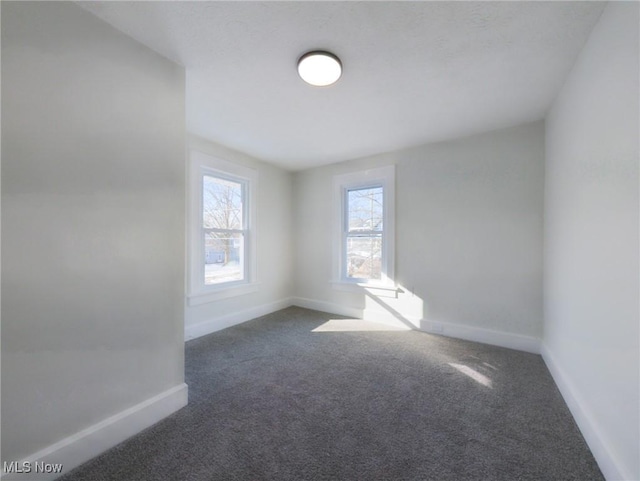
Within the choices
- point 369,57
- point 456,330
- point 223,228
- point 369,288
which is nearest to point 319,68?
point 369,57

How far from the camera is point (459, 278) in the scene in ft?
10.2

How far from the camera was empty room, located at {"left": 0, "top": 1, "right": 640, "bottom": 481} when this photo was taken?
1220 millimetres

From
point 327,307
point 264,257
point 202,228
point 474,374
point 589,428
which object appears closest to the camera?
point 589,428

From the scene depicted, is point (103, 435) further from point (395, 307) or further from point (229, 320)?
point (395, 307)

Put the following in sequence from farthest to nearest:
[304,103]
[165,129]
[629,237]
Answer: [304,103]
[165,129]
[629,237]

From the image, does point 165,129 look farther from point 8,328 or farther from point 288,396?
point 288,396

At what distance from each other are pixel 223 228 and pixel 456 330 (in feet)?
10.3

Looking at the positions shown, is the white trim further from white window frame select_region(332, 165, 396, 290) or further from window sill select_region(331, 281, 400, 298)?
white window frame select_region(332, 165, 396, 290)

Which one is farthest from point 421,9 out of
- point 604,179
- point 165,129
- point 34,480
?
point 34,480

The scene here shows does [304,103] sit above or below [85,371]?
above

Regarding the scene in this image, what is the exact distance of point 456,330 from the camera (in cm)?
310

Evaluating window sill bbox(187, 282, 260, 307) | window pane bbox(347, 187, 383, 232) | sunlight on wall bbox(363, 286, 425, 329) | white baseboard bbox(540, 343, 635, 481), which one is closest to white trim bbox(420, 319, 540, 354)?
sunlight on wall bbox(363, 286, 425, 329)

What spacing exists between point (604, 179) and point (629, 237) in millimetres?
420

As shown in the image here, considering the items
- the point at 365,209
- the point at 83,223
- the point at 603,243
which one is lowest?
the point at 603,243
